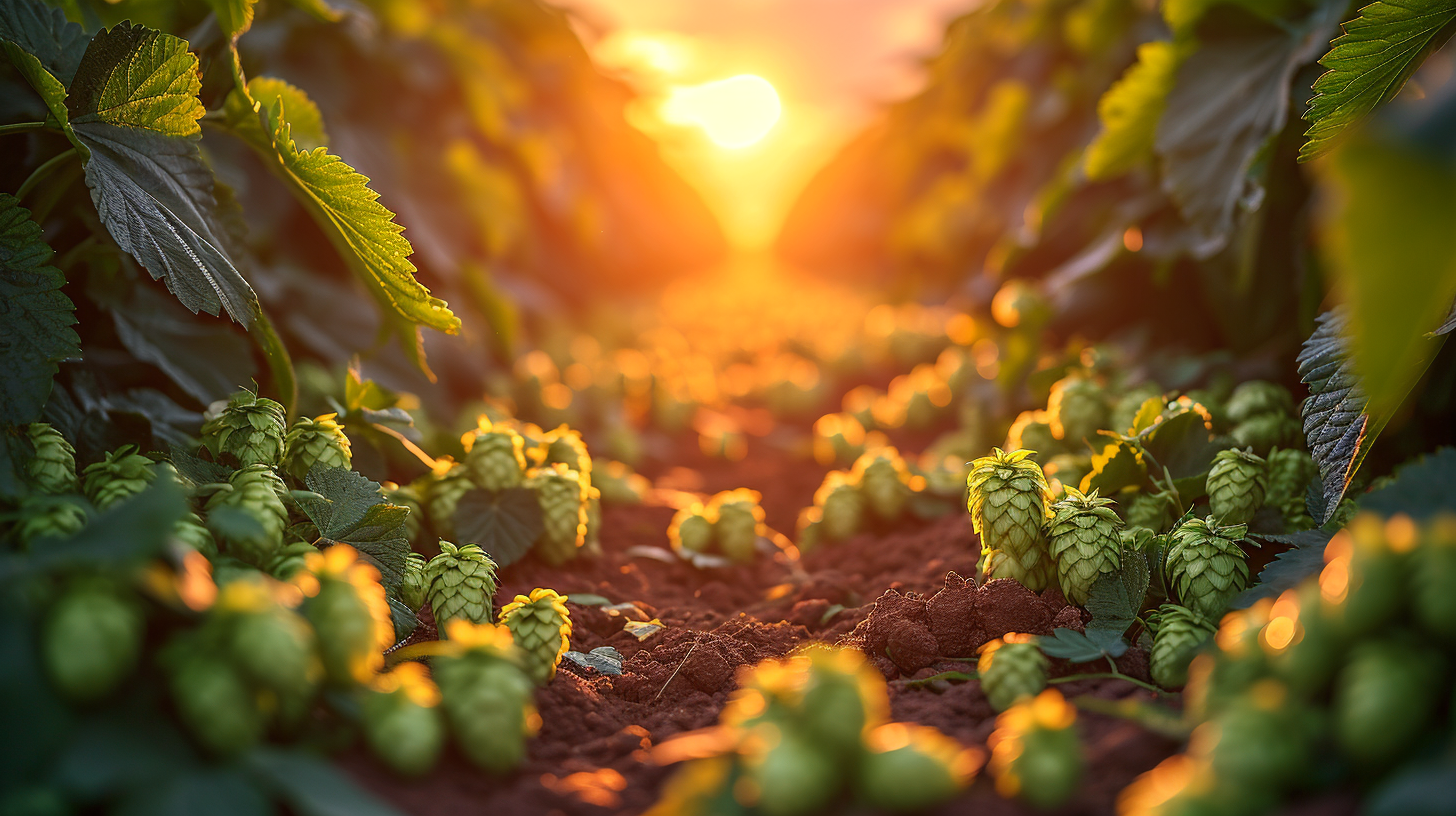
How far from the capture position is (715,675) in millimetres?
1537

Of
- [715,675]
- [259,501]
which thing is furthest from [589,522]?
[259,501]

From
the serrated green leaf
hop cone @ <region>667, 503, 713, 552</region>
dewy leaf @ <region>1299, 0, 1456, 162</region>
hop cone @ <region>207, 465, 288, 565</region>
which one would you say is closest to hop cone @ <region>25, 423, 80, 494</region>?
hop cone @ <region>207, 465, 288, 565</region>

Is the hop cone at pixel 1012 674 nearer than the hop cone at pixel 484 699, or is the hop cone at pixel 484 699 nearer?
the hop cone at pixel 484 699

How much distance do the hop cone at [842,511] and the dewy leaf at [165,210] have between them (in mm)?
1537

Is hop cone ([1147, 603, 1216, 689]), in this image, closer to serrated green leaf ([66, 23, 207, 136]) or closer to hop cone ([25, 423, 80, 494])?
hop cone ([25, 423, 80, 494])

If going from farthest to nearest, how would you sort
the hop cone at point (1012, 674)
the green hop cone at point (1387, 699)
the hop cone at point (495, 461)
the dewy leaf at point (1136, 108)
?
the dewy leaf at point (1136, 108) → the hop cone at point (495, 461) → the hop cone at point (1012, 674) → the green hop cone at point (1387, 699)

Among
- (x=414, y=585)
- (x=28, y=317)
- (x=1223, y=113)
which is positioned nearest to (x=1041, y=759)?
(x=414, y=585)

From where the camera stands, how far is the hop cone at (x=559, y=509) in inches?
77.2

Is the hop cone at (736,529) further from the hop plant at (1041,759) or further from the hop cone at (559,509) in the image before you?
the hop plant at (1041,759)

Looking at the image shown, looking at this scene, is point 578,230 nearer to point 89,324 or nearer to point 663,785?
point 89,324

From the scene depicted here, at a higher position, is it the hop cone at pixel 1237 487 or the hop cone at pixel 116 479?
the hop cone at pixel 116 479

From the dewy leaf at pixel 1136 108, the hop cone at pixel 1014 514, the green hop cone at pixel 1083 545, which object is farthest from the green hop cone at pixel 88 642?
the dewy leaf at pixel 1136 108

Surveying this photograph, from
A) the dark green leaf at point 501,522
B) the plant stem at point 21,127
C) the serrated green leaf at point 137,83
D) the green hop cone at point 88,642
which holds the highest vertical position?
the serrated green leaf at point 137,83

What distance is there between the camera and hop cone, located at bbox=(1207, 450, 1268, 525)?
1627 millimetres
